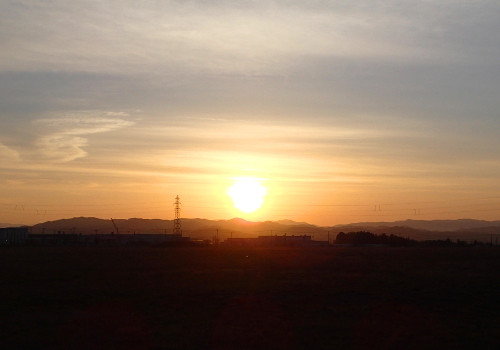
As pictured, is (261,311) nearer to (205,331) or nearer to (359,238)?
(205,331)

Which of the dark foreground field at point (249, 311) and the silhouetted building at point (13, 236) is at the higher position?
the silhouetted building at point (13, 236)

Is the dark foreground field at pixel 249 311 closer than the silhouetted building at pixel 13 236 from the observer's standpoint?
Yes

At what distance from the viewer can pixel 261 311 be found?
2095 centimetres

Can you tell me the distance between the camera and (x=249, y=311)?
21.0 metres

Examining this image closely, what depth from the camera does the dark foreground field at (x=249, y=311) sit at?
16.2 m

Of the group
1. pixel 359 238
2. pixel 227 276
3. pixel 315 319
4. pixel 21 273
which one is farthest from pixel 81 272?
pixel 359 238

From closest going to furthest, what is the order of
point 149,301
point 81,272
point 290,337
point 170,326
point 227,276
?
point 290,337, point 170,326, point 149,301, point 227,276, point 81,272

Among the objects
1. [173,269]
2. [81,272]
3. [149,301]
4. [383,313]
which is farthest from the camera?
[173,269]

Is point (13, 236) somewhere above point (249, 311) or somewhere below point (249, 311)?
above

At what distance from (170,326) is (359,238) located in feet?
295

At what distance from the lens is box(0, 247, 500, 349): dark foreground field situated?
16.2 metres

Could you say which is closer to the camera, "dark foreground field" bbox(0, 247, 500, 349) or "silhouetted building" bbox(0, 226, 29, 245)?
"dark foreground field" bbox(0, 247, 500, 349)

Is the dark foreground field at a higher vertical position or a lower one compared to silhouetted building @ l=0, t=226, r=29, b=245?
lower

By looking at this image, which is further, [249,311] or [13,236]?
[13,236]
